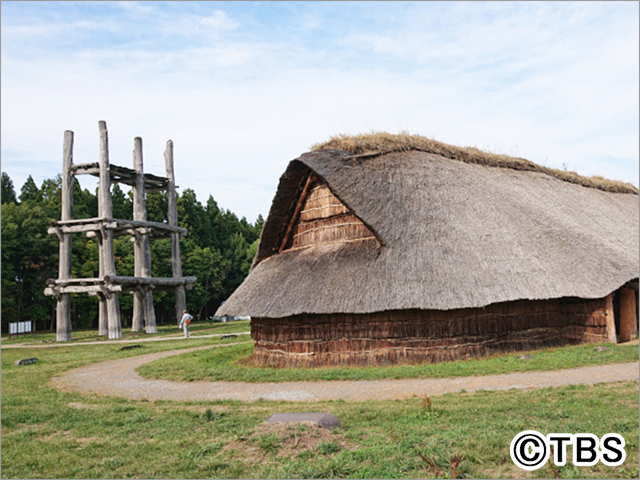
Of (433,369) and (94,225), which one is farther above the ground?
(94,225)

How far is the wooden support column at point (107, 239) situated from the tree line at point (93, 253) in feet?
51.2

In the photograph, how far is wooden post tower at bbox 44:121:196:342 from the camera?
3378 cm

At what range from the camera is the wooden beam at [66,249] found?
3368 cm

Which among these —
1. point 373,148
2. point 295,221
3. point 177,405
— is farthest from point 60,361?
point 373,148

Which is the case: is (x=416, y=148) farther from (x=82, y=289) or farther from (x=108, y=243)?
(x=82, y=289)

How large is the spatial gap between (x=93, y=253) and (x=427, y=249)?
4634 centimetres

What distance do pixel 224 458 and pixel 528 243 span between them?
13.4 meters

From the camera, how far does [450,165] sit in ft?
66.7

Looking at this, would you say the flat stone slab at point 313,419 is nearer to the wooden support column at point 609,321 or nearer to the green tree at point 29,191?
the wooden support column at point 609,321

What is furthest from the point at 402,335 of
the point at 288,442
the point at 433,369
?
the point at 288,442

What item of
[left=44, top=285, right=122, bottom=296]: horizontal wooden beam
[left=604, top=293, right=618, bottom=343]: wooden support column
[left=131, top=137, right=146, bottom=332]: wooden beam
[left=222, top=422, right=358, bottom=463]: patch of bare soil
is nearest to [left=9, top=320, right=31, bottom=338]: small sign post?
[left=44, top=285, right=122, bottom=296]: horizontal wooden beam

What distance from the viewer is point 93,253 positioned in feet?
179

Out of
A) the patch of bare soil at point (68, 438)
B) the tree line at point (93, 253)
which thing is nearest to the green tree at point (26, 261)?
the tree line at point (93, 253)

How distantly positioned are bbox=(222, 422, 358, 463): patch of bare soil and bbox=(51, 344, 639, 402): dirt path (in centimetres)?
322
